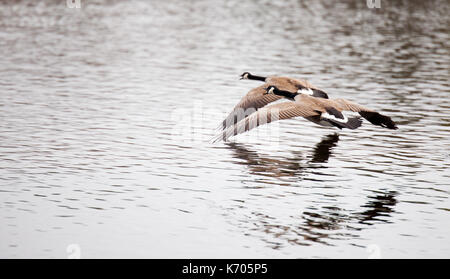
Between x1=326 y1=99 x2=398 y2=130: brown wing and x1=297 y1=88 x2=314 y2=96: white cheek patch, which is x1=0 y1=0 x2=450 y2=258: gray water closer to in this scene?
x1=326 y1=99 x2=398 y2=130: brown wing

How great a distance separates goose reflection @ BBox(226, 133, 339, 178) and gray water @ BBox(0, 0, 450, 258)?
65 millimetres

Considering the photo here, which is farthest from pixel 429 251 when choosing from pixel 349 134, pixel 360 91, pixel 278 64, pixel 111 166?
pixel 278 64

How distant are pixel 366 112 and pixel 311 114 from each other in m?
1.42

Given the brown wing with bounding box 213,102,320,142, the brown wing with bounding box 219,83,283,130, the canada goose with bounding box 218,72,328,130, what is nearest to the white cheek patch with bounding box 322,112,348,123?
the brown wing with bounding box 213,102,320,142

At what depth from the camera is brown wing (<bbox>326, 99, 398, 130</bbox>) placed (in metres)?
18.0

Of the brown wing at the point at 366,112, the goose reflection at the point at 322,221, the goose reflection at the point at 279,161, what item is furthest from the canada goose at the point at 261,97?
the goose reflection at the point at 322,221

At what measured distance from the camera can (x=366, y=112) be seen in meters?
18.2

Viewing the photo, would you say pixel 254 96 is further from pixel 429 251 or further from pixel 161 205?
pixel 429 251

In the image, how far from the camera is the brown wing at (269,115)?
55.6ft

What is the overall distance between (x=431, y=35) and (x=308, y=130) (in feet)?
63.1

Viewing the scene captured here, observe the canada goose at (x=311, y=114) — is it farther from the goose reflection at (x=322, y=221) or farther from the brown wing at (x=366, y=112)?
the goose reflection at (x=322, y=221)

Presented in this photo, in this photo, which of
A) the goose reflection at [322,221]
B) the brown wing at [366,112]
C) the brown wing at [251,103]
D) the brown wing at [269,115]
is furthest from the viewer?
the brown wing at [251,103]

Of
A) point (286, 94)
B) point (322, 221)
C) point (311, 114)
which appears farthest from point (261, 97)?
point (322, 221)
